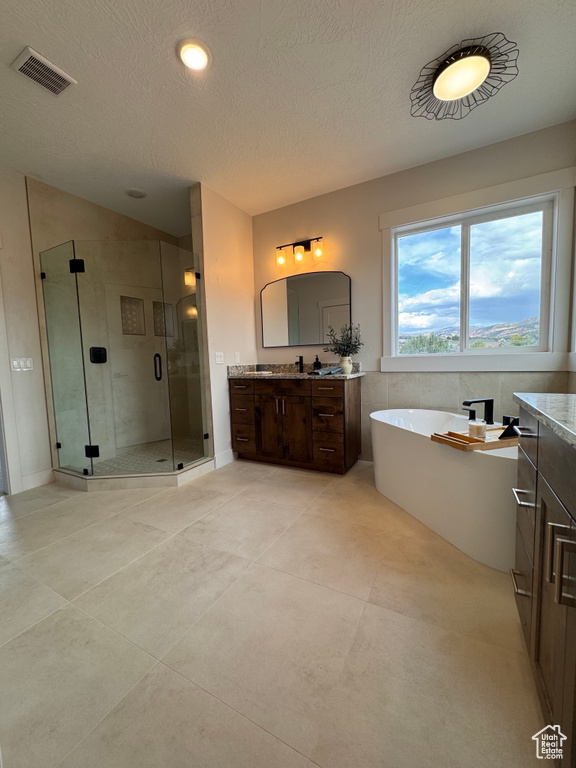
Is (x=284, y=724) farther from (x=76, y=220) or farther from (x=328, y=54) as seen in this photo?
(x=76, y=220)

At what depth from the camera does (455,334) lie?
279cm

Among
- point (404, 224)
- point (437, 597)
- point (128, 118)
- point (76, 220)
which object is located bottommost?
point (437, 597)

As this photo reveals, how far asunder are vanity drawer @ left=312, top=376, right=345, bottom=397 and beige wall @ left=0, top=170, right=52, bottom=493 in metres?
2.68

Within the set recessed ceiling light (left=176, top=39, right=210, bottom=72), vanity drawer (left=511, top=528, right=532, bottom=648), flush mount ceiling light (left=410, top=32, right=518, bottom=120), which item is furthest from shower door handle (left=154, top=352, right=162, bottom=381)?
vanity drawer (left=511, top=528, right=532, bottom=648)

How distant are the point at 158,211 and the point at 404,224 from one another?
9.36 feet

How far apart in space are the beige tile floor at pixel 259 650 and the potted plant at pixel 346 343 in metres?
1.49

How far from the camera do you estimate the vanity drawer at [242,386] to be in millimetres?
3117

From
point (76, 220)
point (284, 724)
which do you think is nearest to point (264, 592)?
point (284, 724)

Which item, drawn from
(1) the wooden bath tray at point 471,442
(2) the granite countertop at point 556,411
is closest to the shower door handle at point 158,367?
(1) the wooden bath tray at point 471,442

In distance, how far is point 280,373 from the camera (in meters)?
3.53

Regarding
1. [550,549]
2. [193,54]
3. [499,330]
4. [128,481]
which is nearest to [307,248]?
[193,54]

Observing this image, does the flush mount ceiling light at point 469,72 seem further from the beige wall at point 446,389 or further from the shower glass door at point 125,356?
the shower glass door at point 125,356

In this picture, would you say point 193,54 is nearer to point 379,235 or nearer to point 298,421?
point 379,235

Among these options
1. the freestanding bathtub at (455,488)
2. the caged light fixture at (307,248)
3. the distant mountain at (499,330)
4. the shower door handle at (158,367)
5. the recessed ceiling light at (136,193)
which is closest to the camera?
the freestanding bathtub at (455,488)
